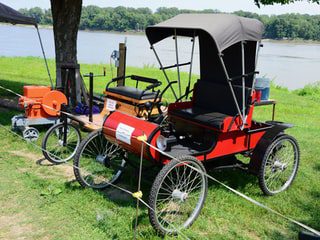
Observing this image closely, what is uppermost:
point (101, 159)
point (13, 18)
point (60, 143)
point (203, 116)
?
point (13, 18)

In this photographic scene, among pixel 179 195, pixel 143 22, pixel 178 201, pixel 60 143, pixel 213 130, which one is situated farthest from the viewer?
pixel 143 22

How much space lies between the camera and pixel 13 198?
167 inches

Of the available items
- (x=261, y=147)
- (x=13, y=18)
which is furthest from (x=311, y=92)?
(x=261, y=147)

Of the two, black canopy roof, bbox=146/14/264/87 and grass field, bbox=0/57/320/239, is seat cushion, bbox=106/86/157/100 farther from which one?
grass field, bbox=0/57/320/239

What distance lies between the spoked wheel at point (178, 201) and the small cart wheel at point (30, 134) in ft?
9.46

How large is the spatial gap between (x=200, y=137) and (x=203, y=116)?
0.26m

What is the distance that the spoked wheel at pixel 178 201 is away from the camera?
351 cm

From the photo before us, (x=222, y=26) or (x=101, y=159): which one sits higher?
(x=222, y=26)

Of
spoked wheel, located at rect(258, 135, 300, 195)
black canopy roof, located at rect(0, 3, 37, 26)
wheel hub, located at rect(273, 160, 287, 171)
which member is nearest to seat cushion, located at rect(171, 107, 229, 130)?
spoked wheel, located at rect(258, 135, 300, 195)

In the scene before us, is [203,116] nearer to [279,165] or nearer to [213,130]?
[213,130]

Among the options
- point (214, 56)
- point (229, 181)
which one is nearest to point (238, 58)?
point (214, 56)

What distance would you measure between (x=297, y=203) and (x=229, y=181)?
33.2 inches

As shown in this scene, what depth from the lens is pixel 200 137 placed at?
4680 mm

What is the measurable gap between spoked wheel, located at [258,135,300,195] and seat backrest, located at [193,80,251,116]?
2.07 feet
